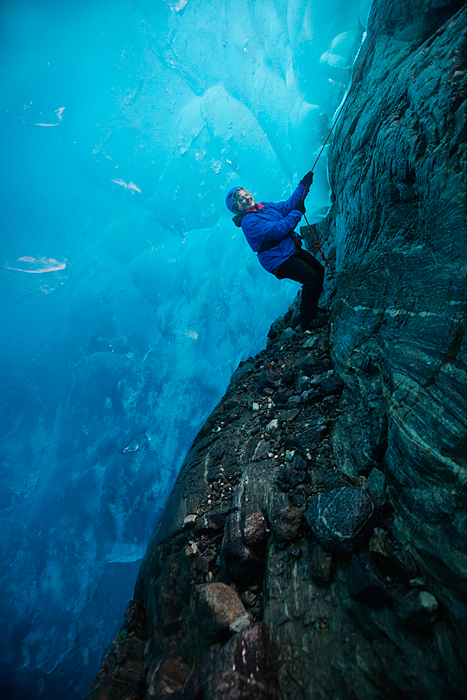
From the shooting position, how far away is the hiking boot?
459 centimetres

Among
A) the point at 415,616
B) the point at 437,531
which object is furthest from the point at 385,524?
the point at 415,616

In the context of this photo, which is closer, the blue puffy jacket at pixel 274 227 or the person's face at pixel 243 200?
the blue puffy jacket at pixel 274 227

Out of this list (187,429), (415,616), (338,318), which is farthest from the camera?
(187,429)

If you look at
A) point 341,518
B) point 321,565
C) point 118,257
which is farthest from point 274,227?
point 118,257

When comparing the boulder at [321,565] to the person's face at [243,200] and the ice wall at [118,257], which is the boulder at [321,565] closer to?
the person's face at [243,200]

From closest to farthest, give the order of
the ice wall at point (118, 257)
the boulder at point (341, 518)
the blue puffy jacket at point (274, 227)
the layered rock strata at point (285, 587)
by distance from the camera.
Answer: the layered rock strata at point (285, 587) < the boulder at point (341, 518) < the blue puffy jacket at point (274, 227) < the ice wall at point (118, 257)

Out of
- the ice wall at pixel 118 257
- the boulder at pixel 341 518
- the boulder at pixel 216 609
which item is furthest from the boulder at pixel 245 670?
the ice wall at pixel 118 257

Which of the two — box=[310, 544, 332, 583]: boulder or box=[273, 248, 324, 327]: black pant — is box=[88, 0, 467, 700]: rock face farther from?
box=[273, 248, 324, 327]: black pant

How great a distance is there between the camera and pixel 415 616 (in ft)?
4.54

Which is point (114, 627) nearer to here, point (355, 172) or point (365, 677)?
point (365, 677)

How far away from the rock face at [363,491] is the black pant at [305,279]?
0.61 metres

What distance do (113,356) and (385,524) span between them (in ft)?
112

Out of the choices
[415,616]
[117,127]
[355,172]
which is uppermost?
[117,127]

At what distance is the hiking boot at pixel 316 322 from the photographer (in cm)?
459
